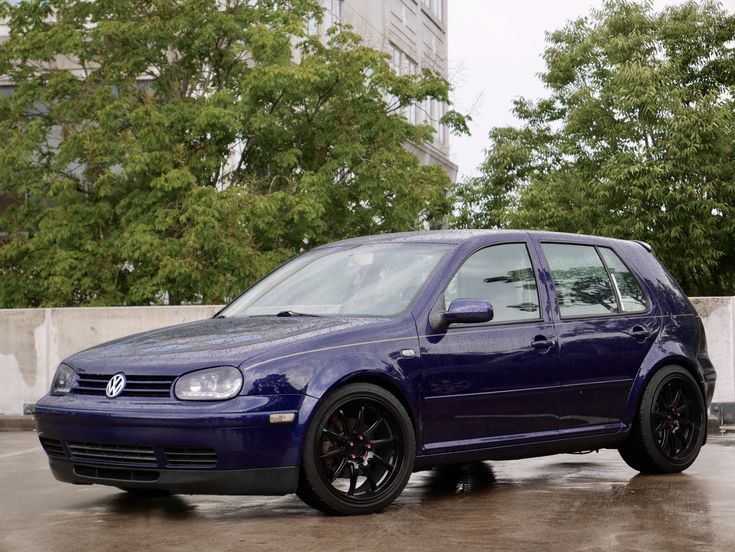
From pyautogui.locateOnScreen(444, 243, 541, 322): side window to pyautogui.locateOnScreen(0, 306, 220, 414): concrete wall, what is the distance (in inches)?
351

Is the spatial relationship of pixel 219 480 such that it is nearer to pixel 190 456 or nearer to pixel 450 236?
pixel 190 456

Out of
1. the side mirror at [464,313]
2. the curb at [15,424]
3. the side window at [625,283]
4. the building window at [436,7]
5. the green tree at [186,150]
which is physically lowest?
the curb at [15,424]

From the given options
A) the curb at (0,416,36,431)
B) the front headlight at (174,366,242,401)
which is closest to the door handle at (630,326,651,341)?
the front headlight at (174,366,242,401)

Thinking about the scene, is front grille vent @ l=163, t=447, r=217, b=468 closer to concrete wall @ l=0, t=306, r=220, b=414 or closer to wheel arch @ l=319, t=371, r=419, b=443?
wheel arch @ l=319, t=371, r=419, b=443

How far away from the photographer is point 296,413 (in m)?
7.11

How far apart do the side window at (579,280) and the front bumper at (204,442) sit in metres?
2.34

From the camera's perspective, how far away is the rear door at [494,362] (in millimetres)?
7840

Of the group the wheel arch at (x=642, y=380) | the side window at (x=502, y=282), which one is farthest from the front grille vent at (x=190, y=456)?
the wheel arch at (x=642, y=380)

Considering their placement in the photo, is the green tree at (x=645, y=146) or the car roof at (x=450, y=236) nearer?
the car roof at (x=450, y=236)

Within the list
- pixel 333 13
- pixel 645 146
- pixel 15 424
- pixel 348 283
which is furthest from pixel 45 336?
pixel 333 13

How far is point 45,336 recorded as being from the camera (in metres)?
17.2

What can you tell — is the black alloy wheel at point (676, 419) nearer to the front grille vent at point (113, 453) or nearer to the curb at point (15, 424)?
the front grille vent at point (113, 453)

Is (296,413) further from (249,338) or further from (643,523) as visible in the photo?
(643,523)

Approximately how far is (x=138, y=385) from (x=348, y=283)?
1693 millimetres
